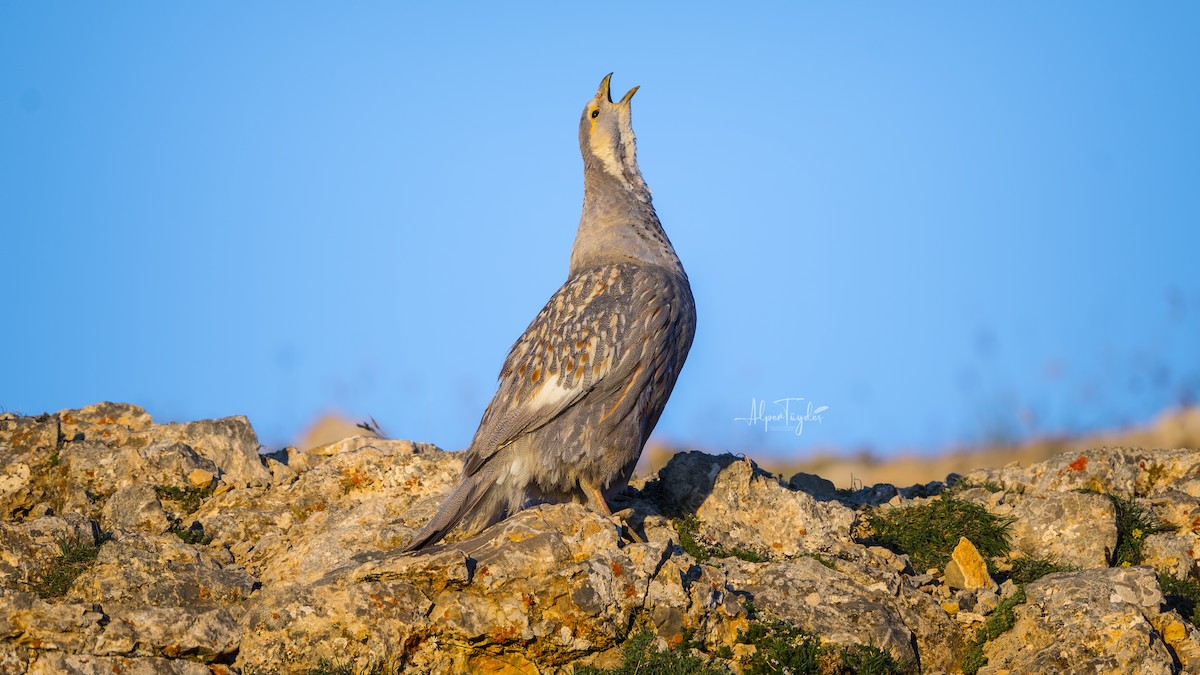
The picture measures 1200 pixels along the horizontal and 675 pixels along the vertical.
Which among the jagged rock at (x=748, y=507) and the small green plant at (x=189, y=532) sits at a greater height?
the jagged rock at (x=748, y=507)

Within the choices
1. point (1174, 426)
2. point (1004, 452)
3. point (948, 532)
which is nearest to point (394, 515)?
point (948, 532)

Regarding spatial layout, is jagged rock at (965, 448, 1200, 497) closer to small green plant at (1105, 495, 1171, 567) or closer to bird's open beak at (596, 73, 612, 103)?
small green plant at (1105, 495, 1171, 567)

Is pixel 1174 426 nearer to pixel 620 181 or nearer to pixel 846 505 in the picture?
pixel 846 505

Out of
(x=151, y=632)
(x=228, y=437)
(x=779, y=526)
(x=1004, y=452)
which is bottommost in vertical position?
(x=151, y=632)

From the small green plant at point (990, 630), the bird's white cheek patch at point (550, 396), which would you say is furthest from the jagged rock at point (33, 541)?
the small green plant at point (990, 630)

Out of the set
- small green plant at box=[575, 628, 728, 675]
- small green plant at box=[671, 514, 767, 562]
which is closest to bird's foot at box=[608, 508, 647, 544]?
small green plant at box=[671, 514, 767, 562]

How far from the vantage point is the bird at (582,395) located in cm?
920

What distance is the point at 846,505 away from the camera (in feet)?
34.9

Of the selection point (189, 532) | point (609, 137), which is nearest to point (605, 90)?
point (609, 137)

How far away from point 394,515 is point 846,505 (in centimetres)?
380

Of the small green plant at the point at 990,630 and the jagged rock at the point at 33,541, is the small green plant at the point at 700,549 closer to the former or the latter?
the small green plant at the point at 990,630

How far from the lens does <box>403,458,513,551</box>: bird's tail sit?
8438 millimetres

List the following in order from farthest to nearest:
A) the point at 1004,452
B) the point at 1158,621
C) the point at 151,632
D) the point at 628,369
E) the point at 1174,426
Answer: the point at 1174,426, the point at 1004,452, the point at 628,369, the point at 1158,621, the point at 151,632

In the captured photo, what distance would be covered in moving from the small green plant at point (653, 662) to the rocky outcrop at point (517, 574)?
36mm
